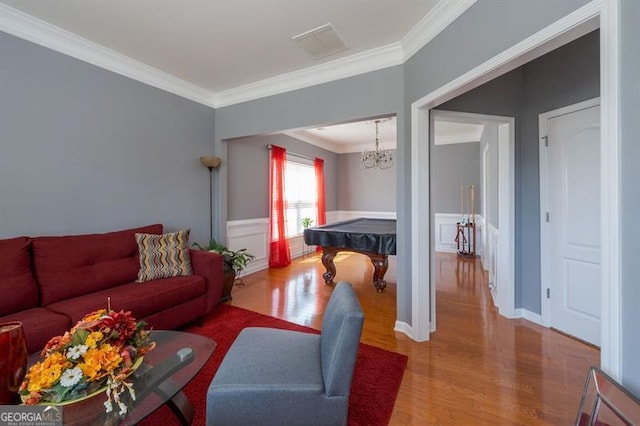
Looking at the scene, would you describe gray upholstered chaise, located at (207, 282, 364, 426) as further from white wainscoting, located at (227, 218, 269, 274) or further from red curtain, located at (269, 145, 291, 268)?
red curtain, located at (269, 145, 291, 268)

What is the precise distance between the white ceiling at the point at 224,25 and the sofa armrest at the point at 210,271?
2090 mm

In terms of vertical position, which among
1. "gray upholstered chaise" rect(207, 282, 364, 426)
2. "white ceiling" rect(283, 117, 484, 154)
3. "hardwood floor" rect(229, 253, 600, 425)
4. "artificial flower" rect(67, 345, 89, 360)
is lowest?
"hardwood floor" rect(229, 253, 600, 425)

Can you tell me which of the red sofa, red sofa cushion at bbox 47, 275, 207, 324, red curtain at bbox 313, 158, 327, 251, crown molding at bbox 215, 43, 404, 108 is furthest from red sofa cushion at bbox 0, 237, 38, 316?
red curtain at bbox 313, 158, 327, 251

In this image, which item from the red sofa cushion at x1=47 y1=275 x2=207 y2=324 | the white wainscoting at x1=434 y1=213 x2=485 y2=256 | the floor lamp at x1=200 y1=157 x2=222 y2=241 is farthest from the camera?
the white wainscoting at x1=434 y1=213 x2=485 y2=256

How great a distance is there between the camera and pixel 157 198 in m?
3.27

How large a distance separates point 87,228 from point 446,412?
337cm

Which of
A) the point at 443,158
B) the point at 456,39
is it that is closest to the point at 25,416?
the point at 456,39

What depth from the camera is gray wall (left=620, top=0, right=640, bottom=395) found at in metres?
0.99

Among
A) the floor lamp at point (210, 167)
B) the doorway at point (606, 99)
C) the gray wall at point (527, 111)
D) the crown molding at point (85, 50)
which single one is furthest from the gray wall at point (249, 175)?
the doorway at point (606, 99)

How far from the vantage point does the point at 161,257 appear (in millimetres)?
2713

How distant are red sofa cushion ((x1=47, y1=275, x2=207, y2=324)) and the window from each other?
10.2 ft

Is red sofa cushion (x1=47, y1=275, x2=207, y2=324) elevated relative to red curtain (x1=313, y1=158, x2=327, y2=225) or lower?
lower

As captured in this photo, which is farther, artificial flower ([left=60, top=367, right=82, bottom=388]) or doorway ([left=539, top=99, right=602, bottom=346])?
doorway ([left=539, top=99, right=602, bottom=346])

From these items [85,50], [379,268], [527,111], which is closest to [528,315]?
[379,268]
